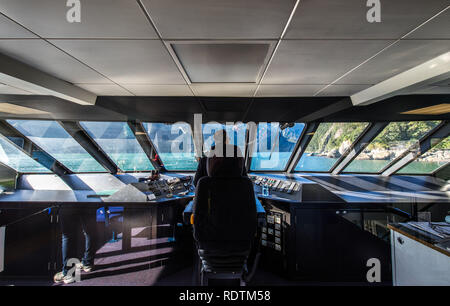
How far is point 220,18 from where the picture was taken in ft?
3.54

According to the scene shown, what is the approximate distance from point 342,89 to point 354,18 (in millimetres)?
1386

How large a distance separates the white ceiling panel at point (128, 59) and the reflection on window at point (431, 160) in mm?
5173

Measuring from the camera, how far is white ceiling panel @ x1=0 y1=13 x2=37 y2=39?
1.10 metres

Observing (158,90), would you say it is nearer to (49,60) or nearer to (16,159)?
(49,60)

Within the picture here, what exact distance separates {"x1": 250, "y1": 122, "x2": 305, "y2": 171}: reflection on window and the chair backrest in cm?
213

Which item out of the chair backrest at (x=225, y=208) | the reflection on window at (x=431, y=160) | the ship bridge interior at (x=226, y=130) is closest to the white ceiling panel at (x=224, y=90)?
the ship bridge interior at (x=226, y=130)

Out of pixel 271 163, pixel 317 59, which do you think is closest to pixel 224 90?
pixel 317 59

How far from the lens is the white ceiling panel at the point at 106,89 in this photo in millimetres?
2117

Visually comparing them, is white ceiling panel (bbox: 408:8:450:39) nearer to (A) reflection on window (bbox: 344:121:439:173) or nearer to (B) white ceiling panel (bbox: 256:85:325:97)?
(B) white ceiling panel (bbox: 256:85:325:97)

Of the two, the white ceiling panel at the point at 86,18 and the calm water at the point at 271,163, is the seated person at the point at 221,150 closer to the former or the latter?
the white ceiling panel at the point at 86,18

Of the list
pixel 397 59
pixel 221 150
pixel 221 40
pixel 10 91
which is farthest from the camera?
pixel 10 91

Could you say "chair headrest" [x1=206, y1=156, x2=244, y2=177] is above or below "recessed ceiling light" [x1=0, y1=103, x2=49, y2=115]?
below

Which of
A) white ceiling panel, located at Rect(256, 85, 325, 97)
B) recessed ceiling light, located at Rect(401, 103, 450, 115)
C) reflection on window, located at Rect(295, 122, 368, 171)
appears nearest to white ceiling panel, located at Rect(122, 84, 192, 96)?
white ceiling panel, located at Rect(256, 85, 325, 97)
